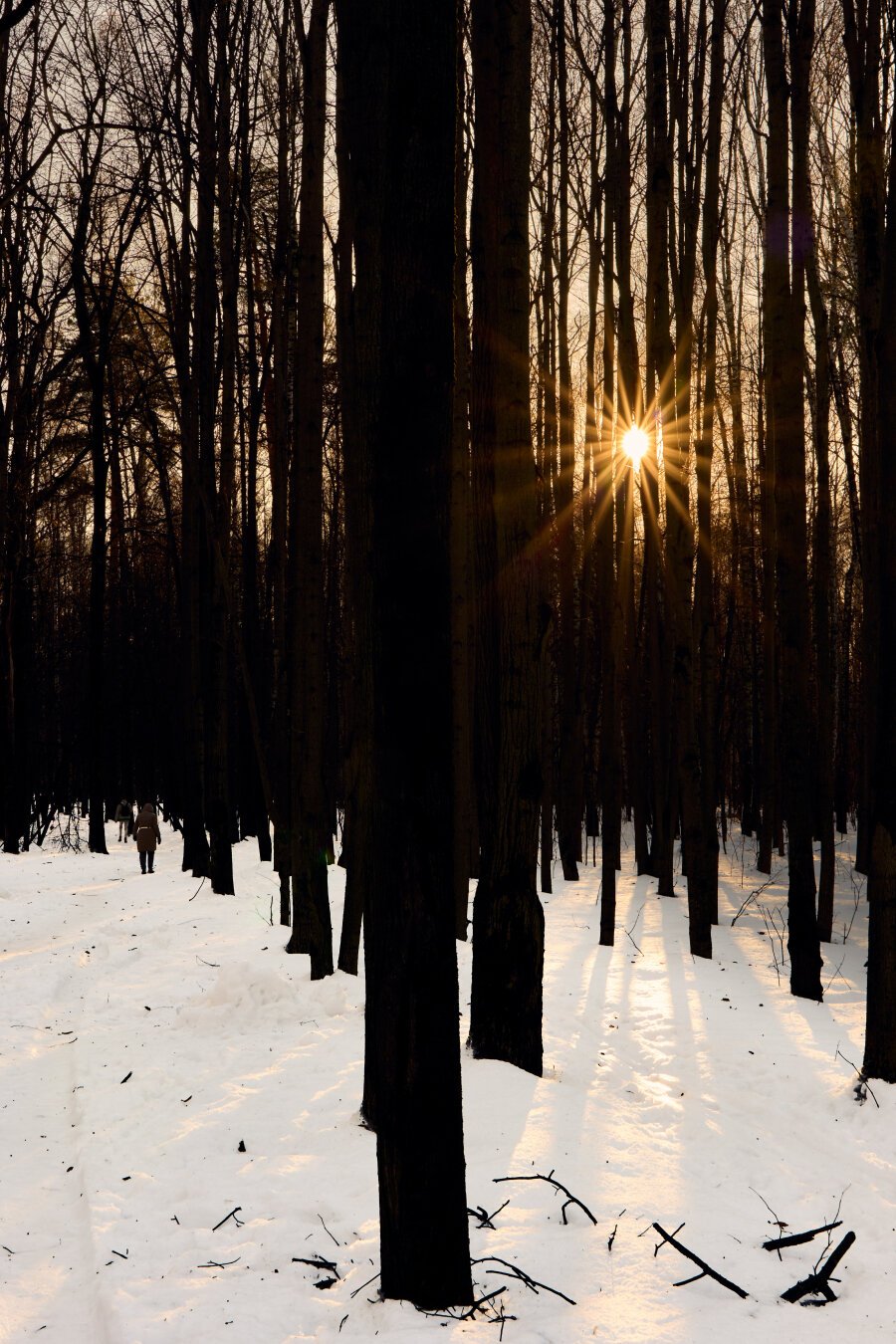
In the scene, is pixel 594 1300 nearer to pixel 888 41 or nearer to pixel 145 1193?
pixel 145 1193

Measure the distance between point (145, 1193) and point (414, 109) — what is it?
4572 mm

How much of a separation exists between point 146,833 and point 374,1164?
1567 cm

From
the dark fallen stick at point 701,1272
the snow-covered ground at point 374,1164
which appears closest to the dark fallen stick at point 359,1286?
the snow-covered ground at point 374,1164

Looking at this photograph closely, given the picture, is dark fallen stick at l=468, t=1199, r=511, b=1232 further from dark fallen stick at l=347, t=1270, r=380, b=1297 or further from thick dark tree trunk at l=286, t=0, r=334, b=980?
thick dark tree trunk at l=286, t=0, r=334, b=980

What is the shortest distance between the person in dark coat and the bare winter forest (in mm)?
872

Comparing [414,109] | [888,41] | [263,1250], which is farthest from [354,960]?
[888,41]

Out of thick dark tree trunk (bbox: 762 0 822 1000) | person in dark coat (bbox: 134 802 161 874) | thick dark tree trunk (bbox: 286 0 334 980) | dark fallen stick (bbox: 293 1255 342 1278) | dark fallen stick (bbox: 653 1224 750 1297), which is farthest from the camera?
person in dark coat (bbox: 134 802 161 874)

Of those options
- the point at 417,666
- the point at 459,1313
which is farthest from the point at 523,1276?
the point at 417,666

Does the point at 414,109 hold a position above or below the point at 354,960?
above

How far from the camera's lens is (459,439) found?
9.43 meters

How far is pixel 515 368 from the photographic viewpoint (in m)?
6.22

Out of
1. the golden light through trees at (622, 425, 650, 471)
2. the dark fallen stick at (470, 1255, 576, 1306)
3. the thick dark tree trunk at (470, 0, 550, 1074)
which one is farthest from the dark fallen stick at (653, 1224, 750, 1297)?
the golden light through trees at (622, 425, 650, 471)

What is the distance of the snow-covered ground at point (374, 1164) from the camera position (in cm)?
348

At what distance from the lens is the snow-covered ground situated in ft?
11.4
